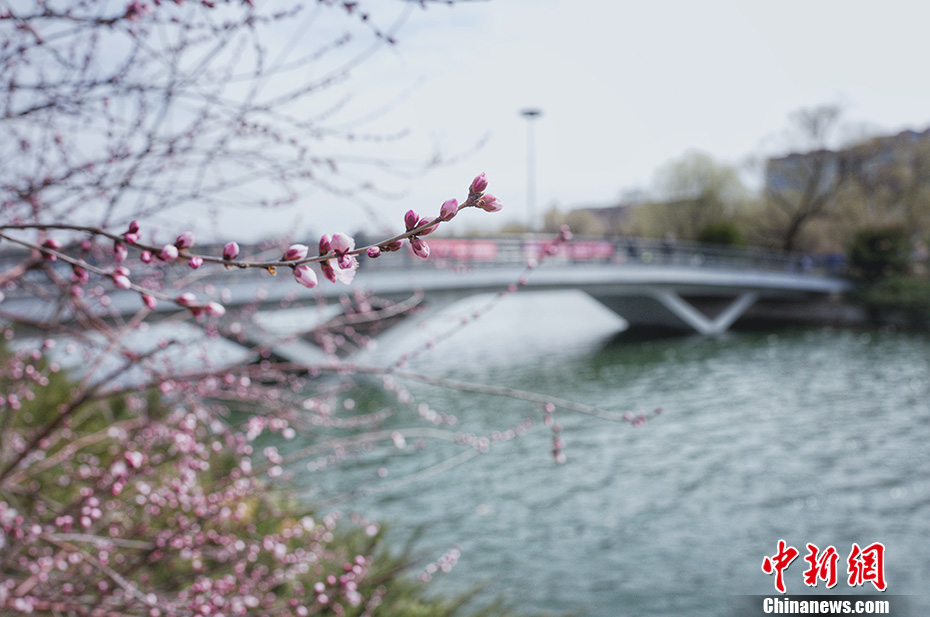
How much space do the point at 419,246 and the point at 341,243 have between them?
0.09m

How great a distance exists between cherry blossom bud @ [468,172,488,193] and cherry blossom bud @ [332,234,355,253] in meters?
0.15

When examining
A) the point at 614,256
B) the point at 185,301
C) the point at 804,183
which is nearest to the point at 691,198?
the point at 804,183

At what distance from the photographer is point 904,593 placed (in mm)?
5777

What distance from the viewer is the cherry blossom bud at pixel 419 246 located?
0.83 metres

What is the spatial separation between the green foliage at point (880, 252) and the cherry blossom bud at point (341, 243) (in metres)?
31.5

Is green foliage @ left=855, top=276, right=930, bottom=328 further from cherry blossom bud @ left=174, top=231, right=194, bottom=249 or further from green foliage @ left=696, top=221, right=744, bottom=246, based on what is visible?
cherry blossom bud @ left=174, top=231, right=194, bottom=249

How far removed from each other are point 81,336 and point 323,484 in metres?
6.76

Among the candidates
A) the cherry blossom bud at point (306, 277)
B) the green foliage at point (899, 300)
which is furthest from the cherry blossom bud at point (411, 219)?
the green foliage at point (899, 300)

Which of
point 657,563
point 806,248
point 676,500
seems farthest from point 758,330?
point 657,563

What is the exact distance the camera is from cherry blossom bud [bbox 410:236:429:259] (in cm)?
83

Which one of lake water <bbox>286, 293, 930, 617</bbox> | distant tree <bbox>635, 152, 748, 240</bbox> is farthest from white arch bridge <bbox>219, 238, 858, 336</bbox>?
distant tree <bbox>635, 152, 748, 240</bbox>

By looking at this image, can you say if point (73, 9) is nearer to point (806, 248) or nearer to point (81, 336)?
point (81, 336)

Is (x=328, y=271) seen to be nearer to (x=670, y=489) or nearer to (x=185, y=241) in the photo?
(x=185, y=241)

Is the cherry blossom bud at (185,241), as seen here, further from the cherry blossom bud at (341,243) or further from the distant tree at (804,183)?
the distant tree at (804,183)
